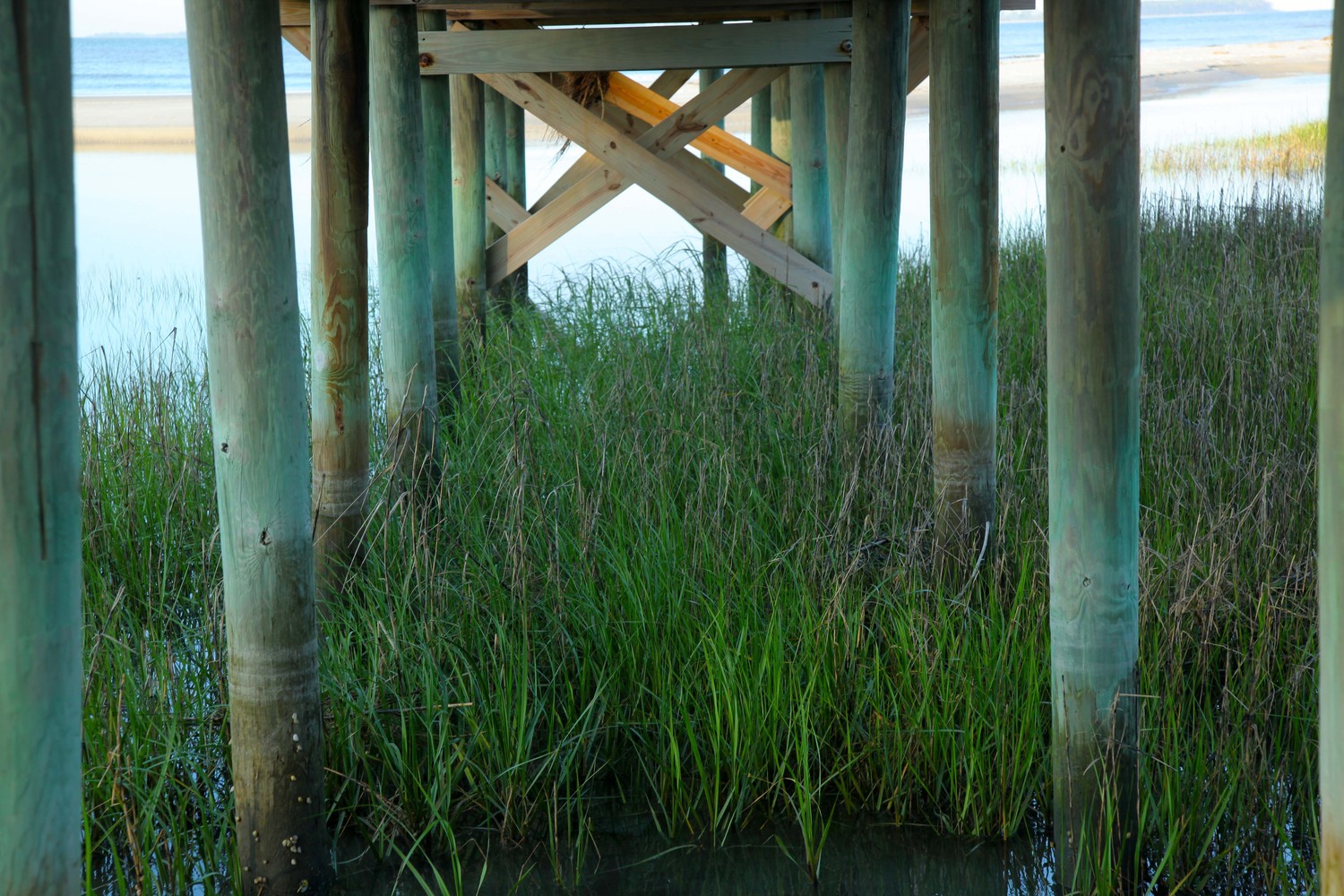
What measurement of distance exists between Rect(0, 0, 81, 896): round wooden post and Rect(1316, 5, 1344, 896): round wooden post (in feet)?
5.32

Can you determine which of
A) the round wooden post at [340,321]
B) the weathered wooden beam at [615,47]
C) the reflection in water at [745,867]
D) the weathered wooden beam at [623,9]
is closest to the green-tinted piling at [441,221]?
the weathered wooden beam at [615,47]

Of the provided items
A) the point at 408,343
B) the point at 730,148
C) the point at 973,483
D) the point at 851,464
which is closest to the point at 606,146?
the point at 730,148

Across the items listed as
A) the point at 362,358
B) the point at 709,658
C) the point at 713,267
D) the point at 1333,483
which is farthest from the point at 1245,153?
the point at 1333,483

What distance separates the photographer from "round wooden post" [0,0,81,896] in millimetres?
1651

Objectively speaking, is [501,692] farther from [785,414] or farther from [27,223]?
[785,414]

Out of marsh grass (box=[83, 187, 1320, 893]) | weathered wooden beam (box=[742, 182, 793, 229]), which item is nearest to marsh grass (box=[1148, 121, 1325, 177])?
weathered wooden beam (box=[742, 182, 793, 229])

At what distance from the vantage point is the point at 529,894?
290 centimetres

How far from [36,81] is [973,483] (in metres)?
3.09

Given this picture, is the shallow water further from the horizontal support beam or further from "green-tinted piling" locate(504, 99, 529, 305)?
the horizontal support beam

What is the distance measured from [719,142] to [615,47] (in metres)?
2.27

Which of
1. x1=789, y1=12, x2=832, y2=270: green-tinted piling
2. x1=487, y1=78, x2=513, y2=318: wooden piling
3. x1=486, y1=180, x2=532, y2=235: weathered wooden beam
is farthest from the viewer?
x1=487, y1=78, x2=513, y2=318: wooden piling

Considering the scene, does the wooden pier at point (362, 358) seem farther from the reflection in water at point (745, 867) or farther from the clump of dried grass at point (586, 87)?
the clump of dried grass at point (586, 87)

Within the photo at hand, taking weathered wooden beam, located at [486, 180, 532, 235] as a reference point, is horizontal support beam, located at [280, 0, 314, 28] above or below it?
above

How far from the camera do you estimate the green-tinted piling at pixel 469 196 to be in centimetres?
760
